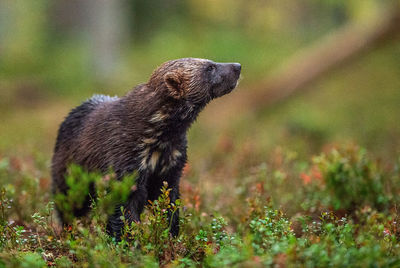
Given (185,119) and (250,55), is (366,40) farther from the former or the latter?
(185,119)

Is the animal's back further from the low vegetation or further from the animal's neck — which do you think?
the animal's neck

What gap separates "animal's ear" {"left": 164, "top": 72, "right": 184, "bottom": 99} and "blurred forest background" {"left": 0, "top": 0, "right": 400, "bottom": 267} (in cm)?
94

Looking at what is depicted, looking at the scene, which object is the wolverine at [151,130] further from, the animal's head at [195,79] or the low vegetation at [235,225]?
the low vegetation at [235,225]

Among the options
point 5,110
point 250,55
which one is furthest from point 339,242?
point 250,55

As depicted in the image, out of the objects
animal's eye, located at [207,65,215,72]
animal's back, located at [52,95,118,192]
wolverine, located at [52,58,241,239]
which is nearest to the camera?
wolverine, located at [52,58,241,239]

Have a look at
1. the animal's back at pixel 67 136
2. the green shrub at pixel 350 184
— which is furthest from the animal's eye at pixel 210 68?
the green shrub at pixel 350 184

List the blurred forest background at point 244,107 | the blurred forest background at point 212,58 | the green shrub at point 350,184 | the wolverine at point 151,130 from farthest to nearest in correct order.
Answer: the blurred forest background at point 212,58 → the green shrub at point 350,184 → the blurred forest background at point 244,107 → the wolverine at point 151,130

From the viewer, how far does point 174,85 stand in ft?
14.0

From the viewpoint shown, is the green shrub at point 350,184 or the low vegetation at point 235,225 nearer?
the low vegetation at point 235,225

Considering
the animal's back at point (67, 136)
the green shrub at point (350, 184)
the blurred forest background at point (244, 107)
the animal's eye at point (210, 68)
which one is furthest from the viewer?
the green shrub at point (350, 184)

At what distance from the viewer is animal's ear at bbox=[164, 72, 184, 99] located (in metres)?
4.24

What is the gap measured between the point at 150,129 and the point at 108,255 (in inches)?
49.1

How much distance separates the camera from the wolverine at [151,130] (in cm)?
412

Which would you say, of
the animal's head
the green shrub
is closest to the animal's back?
the animal's head
